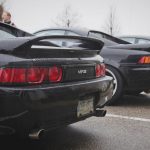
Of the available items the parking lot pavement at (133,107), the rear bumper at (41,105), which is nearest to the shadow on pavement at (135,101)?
the parking lot pavement at (133,107)

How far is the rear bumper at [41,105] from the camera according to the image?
2.93 metres

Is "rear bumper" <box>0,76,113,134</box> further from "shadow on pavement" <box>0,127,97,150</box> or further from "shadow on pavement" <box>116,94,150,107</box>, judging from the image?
"shadow on pavement" <box>116,94,150,107</box>

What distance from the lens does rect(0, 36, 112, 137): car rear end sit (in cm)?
296

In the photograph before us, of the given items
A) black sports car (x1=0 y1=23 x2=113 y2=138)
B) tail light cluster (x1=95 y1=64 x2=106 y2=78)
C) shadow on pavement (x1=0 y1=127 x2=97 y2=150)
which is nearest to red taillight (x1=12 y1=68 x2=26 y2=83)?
black sports car (x1=0 y1=23 x2=113 y2=138)

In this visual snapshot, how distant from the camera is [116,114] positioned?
5.58 meters

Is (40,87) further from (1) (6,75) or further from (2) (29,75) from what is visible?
(1) (6,75)

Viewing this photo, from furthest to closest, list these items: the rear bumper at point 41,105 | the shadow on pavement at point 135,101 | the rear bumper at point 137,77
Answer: the shadow on pavement at point 135,101
the rear bumper at point 137,77
the rear bumper at point 41,105

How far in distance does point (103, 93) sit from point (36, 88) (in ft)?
3.53

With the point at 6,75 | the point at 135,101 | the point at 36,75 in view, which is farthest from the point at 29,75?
the point at 135,101

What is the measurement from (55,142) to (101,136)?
0.60 metres

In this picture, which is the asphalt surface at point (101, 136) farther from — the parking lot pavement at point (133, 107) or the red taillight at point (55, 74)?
the red taillight at point (55, 74)

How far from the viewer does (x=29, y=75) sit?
121 inches

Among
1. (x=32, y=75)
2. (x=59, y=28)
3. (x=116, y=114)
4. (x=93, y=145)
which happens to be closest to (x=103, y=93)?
(x=93, y=145)

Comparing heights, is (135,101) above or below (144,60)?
below
